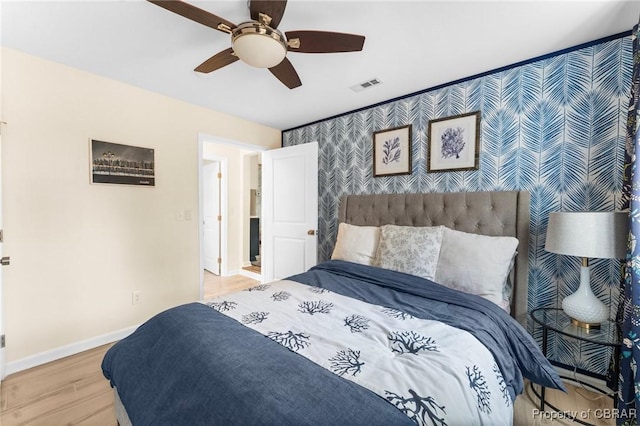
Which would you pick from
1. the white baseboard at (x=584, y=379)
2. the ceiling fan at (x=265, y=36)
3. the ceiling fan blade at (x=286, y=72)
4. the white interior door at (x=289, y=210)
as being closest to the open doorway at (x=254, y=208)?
the white interior door at (x=289, y=210)

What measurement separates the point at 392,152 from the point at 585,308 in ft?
6.27

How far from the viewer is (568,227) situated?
5.13ft

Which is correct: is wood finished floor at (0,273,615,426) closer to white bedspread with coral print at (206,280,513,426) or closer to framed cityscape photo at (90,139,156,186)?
white bedspread with coral print at (206,280,513,426)

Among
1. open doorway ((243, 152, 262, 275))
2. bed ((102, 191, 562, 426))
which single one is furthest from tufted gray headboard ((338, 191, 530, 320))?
open doorway ((243, 152, 262, 275))

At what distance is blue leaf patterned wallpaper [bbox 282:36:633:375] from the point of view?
5.92 feet

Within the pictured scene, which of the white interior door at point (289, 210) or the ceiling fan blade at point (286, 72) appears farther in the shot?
the white interior door at point (289, 210)

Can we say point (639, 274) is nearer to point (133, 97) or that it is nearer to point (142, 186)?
point (142, 186)

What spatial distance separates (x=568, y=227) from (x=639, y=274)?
1.14 feet

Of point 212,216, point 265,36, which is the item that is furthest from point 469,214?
point 212,216

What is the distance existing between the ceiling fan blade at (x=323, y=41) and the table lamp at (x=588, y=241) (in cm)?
158

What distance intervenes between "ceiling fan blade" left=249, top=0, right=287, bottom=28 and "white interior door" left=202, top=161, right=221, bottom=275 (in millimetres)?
3686

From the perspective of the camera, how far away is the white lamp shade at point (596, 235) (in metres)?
1.49

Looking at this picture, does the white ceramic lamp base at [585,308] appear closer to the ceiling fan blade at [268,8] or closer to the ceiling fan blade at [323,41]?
the ceiling fan blade at [323,41]

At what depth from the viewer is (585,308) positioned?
5.30 feet
